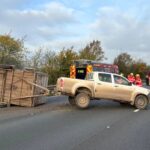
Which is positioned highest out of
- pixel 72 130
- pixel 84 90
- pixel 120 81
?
pixel 120 81

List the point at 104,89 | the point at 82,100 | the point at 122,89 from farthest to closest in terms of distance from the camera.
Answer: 1. the point at 122,89
2. the point at 104,89
3. the point at 82,100

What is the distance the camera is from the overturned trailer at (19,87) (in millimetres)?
19438

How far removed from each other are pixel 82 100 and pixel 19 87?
3.09 metres

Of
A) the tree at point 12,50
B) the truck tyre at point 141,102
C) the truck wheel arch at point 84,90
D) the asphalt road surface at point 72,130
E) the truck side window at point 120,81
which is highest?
the tree at point 12,50

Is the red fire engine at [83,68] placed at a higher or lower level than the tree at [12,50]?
lower

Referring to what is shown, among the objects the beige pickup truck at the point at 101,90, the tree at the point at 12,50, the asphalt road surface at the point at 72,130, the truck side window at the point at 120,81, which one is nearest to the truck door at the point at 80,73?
the tree at the point at 12,50

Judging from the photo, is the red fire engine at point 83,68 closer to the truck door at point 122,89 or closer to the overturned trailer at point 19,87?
the truck door at point 122,89

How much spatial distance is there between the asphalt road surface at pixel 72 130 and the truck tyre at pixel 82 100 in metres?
0.77

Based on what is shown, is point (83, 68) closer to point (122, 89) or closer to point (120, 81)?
point (120, 81)

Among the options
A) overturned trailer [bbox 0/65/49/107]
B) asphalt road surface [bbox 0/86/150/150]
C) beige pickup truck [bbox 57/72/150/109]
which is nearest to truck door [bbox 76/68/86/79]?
beige pickup truck [bbox 57/72/150/109]

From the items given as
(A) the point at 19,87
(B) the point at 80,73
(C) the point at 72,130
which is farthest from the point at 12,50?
(C) the point at 72,130

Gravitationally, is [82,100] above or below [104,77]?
below

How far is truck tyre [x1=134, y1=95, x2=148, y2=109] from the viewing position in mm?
20125

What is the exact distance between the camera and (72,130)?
40.4 ft
